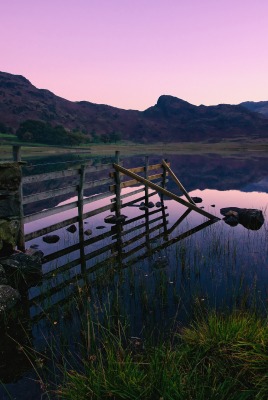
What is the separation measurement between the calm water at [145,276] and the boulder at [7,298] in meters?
0.29

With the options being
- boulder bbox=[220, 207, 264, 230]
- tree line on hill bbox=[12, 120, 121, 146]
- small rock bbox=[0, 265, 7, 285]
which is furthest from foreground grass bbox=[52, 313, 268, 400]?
tree line on hill bbox=[12, 120, 121, 146]

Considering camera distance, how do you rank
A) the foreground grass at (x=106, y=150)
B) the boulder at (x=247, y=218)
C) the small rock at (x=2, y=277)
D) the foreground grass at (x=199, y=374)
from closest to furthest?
the foreground grass at (x=199, y=374)
the small rock at (x=2, y=277)
the boulder at (x=247, y=218)
the foreground grass at (x=106, y=150)

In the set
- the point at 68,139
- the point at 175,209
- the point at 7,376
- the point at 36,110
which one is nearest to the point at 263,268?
the point at 7,376

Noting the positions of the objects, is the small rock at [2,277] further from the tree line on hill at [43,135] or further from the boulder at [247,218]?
the tree line on hill at [43,135]

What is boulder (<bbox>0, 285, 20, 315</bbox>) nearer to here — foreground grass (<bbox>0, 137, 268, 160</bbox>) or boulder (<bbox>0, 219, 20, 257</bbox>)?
boulder (<bbox>0, 219, 20, 257</bbox>)

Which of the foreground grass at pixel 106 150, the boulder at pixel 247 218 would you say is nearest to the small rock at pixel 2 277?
the boulder at pixel 247 218

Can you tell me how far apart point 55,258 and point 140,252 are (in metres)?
2.44

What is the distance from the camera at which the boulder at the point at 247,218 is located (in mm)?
13523

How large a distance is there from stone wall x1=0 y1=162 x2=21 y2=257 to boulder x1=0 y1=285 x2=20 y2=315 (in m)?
1.72

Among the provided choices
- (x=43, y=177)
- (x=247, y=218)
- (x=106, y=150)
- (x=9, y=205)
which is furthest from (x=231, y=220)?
(x=106, y=150)

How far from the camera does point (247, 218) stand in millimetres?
13805

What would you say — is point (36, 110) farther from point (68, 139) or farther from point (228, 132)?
point (228, 132)

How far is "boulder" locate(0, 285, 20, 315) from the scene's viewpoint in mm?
6535

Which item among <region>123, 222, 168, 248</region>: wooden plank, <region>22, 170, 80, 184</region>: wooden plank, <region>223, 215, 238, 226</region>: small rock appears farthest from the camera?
<region>223, 215, 238, 226</region>: small rock
